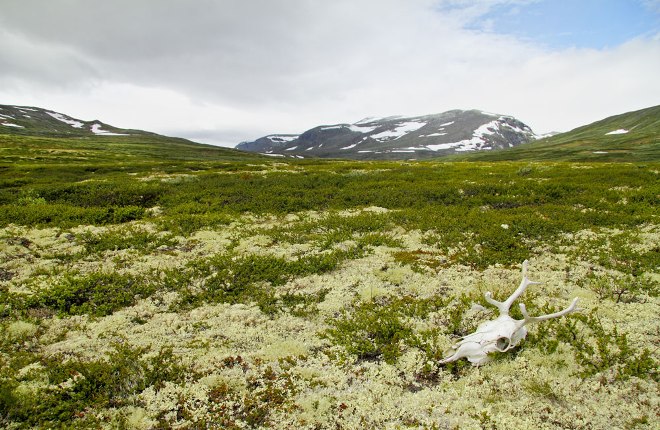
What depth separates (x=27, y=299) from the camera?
10656 millimetres

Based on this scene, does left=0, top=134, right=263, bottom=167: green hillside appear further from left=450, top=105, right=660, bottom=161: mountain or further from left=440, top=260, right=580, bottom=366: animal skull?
left=450, top=105, right=660, bottom=161: mountain

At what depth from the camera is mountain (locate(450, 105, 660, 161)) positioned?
3354 inches

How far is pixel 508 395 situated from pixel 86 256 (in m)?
16.0

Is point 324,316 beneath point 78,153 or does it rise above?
beneath

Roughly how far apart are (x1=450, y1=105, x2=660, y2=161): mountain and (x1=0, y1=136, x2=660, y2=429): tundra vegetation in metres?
83.2

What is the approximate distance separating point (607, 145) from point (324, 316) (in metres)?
143

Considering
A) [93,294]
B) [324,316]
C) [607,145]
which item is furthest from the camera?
[607,145]

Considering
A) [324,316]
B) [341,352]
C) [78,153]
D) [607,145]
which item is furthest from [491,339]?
[607,145]

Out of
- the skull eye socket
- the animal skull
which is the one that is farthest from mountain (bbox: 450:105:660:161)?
the skull eye socket

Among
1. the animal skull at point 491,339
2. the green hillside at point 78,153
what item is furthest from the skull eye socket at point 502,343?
the green hillside at point 78,153

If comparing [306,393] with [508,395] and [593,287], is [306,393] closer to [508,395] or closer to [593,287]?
[508,395]

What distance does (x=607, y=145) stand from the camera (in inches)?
4537

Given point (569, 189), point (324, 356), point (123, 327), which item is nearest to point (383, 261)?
point (324, 356)

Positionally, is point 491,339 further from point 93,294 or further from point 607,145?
point 607,145
